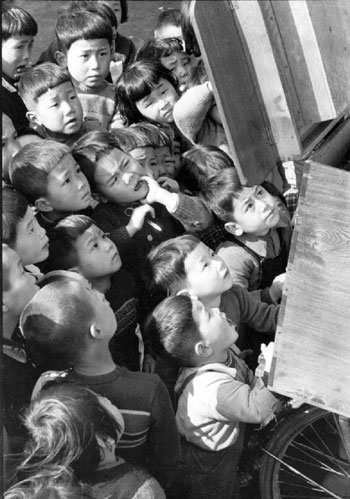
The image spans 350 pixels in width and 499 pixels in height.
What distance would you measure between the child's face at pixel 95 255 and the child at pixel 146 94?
0.92 metres

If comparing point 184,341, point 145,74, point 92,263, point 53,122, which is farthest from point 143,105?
point 184,341

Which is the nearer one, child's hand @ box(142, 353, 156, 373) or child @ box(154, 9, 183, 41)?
child's hand @ box(142, 353, 156, 373)

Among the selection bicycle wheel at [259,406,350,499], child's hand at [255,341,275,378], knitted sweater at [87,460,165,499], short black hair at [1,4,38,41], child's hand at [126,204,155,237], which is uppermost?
short black hair at [1,4,38,41]

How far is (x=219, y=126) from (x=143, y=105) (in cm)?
32

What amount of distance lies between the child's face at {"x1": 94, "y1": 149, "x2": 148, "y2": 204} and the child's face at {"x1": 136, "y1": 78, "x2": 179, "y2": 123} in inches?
22.0

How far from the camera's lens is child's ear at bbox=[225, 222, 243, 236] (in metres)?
3.02

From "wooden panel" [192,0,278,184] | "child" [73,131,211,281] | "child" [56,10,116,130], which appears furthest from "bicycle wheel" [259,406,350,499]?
"child" [56,10,116,130]

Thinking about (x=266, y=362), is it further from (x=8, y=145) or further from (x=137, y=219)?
(x=8, y=145)

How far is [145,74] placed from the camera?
3439 millimetres

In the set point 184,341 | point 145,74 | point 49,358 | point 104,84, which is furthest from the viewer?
point 104,84

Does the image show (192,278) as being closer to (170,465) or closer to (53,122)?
(170,465)

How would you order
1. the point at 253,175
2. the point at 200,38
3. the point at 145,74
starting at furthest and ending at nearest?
the point at 145,74, the point at 253,175, the point at 200,38

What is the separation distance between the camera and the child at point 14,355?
217cm

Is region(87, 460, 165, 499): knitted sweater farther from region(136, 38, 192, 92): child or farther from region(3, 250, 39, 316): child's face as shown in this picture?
region(136, 38, 192, 92): child
